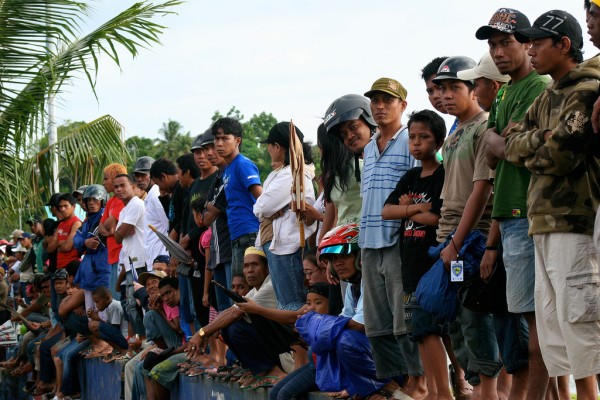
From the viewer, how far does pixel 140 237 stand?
1159 centimetres

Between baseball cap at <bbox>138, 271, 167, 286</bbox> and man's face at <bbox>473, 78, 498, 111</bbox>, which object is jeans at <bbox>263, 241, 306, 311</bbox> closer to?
man's face at <bbox>473, 78, 498, 111</bbox>

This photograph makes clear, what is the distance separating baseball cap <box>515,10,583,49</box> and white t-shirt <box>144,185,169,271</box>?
23.2 feet

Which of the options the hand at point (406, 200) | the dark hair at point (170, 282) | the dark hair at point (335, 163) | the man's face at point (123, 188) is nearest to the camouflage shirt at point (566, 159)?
the hand at point (406, 200)

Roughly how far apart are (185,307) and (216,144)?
1.74 metres

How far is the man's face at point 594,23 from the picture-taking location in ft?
13.8

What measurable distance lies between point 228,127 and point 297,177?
1.67 metres

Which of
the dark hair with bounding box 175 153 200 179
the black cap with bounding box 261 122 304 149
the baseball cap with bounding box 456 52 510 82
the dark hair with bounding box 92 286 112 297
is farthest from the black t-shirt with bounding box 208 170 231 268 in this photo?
the baseball cap with bounding box 456 52 510 82

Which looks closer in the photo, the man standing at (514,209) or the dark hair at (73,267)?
the man standing at (514,209)

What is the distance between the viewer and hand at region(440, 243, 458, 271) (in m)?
5.36

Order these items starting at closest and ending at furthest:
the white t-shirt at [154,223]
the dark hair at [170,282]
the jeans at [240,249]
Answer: the jeans at [240,249] → the dark hair at [170,282] → the white t-shirt at [154,223]

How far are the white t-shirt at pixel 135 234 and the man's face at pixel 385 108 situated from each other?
538 centimetres

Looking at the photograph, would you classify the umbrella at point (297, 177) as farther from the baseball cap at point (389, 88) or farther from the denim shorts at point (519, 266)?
the denim shorts at point (519, 266)

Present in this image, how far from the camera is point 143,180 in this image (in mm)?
12383

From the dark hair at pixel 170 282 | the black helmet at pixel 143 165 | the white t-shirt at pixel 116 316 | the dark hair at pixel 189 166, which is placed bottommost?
the white t-shirt at pixel 116 316
